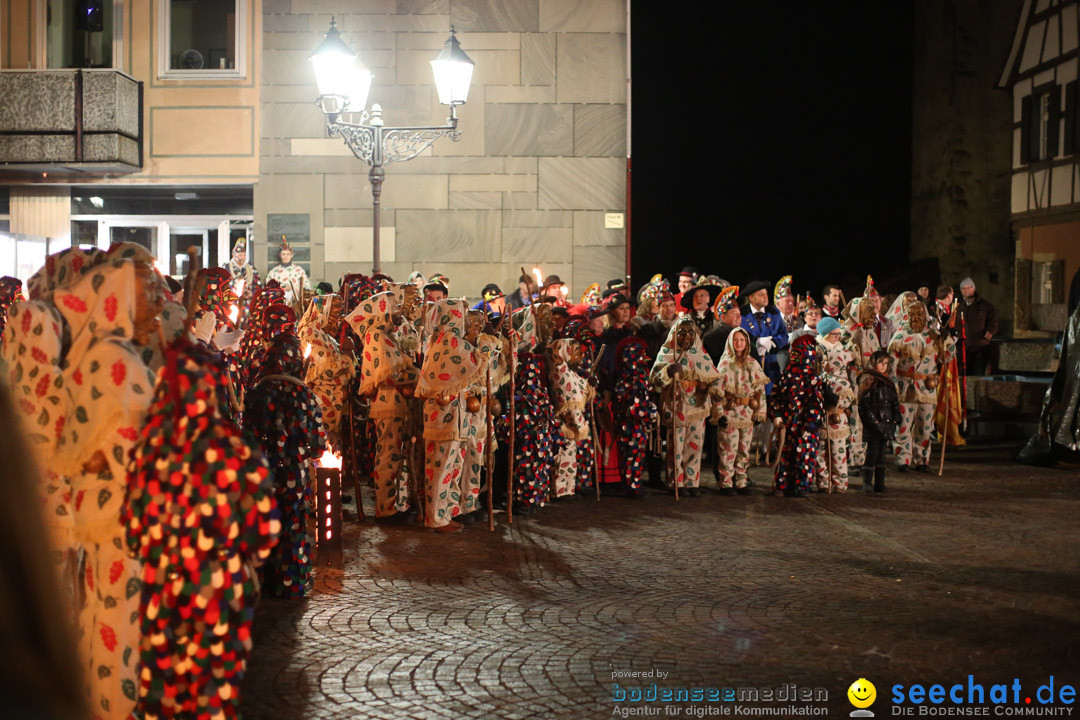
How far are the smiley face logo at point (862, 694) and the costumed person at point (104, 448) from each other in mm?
3391

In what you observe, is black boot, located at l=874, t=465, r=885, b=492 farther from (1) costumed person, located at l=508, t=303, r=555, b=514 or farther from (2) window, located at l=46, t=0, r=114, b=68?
(2) window, located at l=46, t=0, r=114, b=68

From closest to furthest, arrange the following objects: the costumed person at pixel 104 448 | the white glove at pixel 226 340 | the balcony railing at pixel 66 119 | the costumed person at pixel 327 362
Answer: the costumed person at pixel 104 448, the white glove at pixel 226 340, the costumed person at pixel 327 362, the balcony railing at pixel 66 119

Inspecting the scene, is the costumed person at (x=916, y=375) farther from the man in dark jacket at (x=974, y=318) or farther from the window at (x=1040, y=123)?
the window at (x=1040, y=123)

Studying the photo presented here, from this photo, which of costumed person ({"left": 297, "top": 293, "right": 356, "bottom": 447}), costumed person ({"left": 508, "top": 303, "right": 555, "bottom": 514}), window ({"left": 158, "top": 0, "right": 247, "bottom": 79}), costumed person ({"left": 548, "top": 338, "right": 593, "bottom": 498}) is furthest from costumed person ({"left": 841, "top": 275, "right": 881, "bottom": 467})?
window ({"left": 158, "top": 0, "right": 247, "bottom": 79})

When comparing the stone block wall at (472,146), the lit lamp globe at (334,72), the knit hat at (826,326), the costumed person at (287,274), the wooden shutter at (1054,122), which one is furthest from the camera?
the wooden shutter at (1054,122)

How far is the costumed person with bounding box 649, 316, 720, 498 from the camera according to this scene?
11.6 meters

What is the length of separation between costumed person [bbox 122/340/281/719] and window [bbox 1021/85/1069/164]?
85.5 ft

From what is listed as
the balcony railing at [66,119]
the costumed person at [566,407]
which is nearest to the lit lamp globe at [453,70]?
the costumed person at [566,407]

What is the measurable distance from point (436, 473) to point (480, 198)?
964 centimetres

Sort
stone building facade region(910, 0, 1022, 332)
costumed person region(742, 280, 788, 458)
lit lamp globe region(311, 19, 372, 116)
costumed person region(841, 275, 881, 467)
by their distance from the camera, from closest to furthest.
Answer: lit lamp globe region(311, 19, 372, 116)
costumed person region(841, 275, 881, 467)
costumed person region(742, 280, 788, 458)
stone building facade region(910, 0, 1022, 332)

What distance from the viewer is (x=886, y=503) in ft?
36.7

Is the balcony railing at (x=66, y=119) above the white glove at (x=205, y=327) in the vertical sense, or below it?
above

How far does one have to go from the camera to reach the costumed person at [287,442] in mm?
7129

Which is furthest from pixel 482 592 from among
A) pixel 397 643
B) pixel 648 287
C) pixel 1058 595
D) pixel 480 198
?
pixel 480 198
